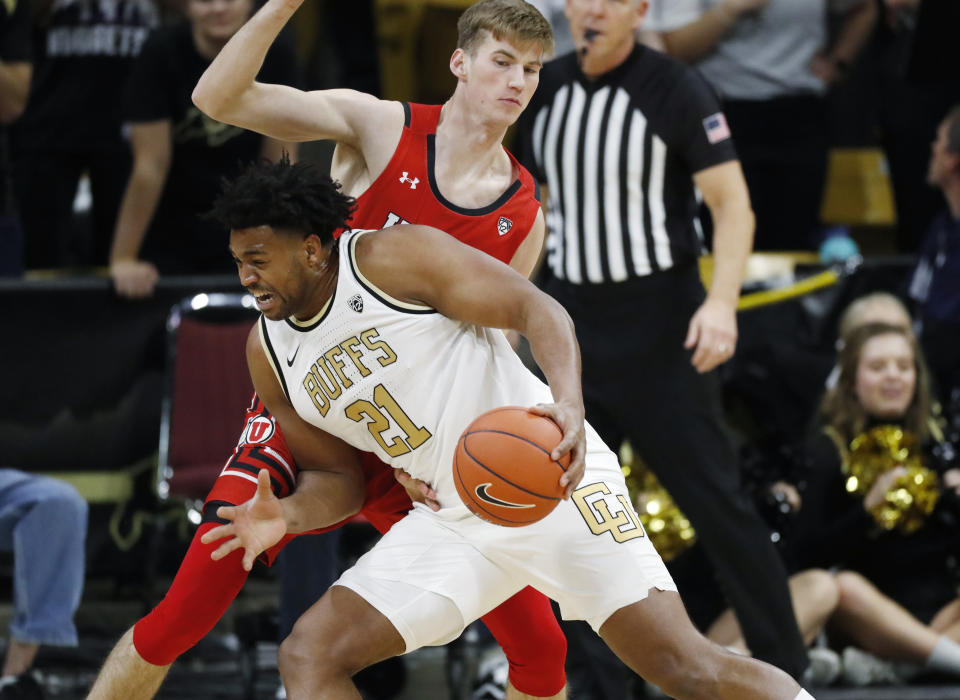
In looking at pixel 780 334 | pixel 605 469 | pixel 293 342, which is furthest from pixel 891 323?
pixel 293 342

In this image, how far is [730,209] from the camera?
5.04 m

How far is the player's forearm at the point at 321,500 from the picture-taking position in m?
3.67

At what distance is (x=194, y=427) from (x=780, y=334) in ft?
8.49

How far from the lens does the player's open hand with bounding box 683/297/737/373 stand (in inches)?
190

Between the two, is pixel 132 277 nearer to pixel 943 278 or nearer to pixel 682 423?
pixel 682 423

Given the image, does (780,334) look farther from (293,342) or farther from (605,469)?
(293,342)

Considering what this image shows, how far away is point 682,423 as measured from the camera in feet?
16.4

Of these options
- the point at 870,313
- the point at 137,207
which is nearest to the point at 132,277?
the point at 137,207

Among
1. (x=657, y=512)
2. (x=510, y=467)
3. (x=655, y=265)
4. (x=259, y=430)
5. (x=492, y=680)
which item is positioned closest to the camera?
(x=510, y=467)

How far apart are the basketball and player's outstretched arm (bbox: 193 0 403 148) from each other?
1001 millimetres

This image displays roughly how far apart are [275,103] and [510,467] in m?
1.22

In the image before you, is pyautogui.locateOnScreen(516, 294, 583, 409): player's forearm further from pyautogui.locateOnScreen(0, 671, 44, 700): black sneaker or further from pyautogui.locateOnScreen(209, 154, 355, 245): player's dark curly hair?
A: pyautogui.locateOnScreen(0, 671, 44, 700): black sneaker

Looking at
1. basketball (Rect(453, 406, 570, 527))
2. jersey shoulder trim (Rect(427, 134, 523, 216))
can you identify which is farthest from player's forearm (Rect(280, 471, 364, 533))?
jersey shoulder trim (Rect(427, 134, 523, 216))

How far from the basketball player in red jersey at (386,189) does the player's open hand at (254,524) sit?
0.20 m
